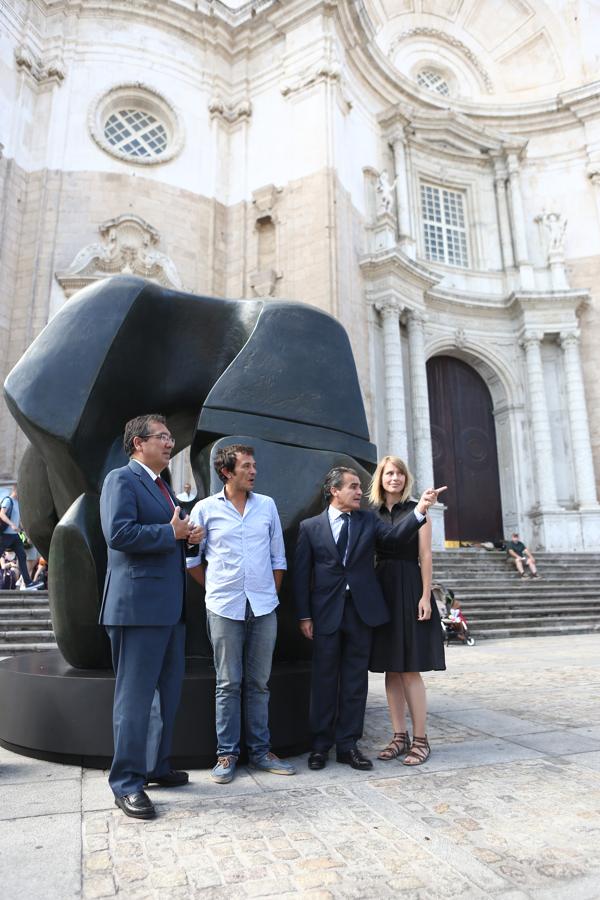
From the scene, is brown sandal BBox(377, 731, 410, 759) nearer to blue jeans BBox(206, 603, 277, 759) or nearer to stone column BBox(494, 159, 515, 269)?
blue jeans BBox(206, 603, 277, 759)

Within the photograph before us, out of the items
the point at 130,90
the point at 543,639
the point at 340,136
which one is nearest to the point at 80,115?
the point at 130,90

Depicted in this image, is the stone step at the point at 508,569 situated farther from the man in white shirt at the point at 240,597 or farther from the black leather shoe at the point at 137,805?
the black leather shoe at the point at 137,805

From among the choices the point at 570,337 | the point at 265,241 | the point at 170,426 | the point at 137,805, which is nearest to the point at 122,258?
the point at 265,241

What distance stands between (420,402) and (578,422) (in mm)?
4961

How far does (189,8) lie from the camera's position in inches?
744

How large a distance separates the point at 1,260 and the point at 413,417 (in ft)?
38.9

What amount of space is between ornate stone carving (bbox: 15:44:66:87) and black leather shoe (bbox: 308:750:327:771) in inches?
773

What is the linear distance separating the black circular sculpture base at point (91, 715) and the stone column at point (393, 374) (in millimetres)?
14350

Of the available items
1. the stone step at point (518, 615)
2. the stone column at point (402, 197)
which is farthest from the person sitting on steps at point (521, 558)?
the stone column at point (402, 197)

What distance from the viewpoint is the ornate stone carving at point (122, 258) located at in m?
16.1

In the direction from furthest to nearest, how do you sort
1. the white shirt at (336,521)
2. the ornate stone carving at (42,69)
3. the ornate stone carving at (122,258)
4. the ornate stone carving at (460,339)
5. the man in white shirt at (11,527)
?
the ornate stone carving at (460,339), the ornate stone carving at (42,69), the ornate stone carving at (122,258), the man in white shirt at (11,527), the white shirt at (336,521)

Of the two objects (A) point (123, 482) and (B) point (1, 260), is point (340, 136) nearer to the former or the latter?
(B) point (1, 260)

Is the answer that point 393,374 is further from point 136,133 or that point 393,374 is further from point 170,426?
point 170,426

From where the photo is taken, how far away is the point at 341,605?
3.24m
